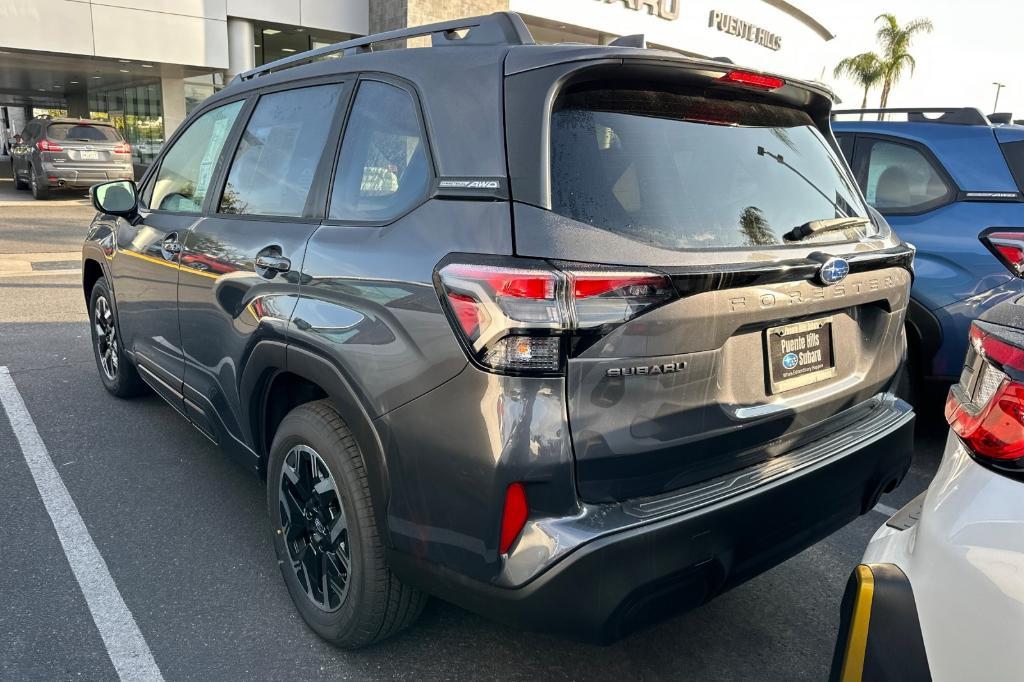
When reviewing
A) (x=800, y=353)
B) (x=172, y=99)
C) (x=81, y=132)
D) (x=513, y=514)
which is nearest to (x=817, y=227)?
(x=800, y=353)

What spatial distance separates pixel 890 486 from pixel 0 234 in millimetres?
13620

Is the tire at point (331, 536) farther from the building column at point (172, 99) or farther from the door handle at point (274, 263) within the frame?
the building column at point (172, 99)

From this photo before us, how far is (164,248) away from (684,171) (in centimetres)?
250

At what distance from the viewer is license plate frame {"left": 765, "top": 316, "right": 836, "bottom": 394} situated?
2.11 meters

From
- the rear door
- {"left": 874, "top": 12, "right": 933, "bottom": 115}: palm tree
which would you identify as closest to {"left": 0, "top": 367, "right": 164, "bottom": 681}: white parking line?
the rear door

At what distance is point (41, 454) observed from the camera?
3.99m

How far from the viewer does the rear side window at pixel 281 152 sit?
2.69m

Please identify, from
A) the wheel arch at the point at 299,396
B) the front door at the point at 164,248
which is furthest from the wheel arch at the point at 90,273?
the wheel arch at the point at 299,396

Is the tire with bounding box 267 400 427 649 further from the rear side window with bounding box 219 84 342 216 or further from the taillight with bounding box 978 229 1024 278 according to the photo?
the taillight with bounding box 978 229 1024 278

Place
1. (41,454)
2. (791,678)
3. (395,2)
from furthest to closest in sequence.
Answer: (395,2) → (41,454) → (791,678)

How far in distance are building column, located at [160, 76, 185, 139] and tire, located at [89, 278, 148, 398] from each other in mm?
21834

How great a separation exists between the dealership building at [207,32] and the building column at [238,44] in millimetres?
29

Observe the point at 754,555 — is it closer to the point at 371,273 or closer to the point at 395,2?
the point at 371,273

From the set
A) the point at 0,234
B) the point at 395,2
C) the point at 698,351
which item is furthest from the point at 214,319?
the point at 395,2
